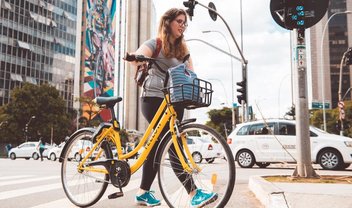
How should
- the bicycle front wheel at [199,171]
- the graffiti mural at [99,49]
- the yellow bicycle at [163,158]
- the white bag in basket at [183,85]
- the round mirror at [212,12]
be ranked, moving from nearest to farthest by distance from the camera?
the bicycle front wheel at [199,171]
the yellow bicycle at [163,158]
the white bag in basket at [183,85]
the round mirror at [212,12]
the graffiti mural at [99,49]

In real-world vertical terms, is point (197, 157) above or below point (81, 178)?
above

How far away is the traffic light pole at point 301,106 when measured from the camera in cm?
680

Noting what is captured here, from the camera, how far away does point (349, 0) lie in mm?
117250

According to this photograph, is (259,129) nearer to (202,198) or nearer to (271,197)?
(271,197)

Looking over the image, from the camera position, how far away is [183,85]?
3818mm

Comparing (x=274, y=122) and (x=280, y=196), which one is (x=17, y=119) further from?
(x=280, y=196)

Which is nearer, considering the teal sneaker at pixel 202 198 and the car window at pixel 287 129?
the teal sneaker at pixel 202 198

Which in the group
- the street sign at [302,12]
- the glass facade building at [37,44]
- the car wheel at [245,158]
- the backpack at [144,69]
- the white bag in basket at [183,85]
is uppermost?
the glass facade building at [37,44]

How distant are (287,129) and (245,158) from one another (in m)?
1.72

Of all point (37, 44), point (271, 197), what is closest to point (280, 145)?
point (271, 197)

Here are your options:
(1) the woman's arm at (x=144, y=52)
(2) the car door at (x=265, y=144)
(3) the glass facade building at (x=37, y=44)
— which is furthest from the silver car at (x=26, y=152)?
(3) the glass facade building at (x=37, y=44)

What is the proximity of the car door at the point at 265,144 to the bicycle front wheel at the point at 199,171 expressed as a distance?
1074 cm

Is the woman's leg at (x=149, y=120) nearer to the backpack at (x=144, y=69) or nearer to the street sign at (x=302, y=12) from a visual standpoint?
the backpack at (x=144, y=69)

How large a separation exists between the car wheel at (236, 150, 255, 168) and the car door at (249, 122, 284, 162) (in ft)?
0.74
